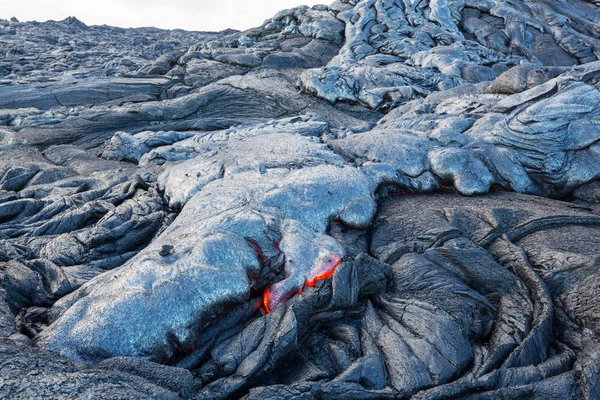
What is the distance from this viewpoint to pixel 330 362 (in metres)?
4.77

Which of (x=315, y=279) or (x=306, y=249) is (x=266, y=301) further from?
(x=306, y=249)

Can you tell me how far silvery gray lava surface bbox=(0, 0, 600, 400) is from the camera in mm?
4402

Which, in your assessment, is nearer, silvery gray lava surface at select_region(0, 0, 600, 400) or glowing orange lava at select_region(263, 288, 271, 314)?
silvery gray lava surface at select_region(0, 0, 600, 400)

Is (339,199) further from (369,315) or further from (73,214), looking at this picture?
(73,214)

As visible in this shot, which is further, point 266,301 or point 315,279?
point 315,279

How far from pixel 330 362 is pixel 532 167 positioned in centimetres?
637

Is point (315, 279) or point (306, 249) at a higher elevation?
point (306, 249)

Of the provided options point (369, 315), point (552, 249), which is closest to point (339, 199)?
point (369, 315)

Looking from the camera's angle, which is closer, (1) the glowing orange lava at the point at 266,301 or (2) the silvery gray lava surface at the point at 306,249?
(2) the silvery gray lava surface at the point at 306,249

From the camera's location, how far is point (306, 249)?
20.1 feet

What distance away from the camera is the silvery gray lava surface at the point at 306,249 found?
173 inches

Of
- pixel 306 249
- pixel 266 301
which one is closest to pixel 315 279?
pixel 306 249

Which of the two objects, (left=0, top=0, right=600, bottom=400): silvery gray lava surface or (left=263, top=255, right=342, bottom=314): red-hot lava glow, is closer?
(left=0, top=0, right=600, bottom=400): silvery gray lava surface

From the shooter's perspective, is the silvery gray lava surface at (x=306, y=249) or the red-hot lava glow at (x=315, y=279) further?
the red-hot lava glow at (x=315, y=279)
